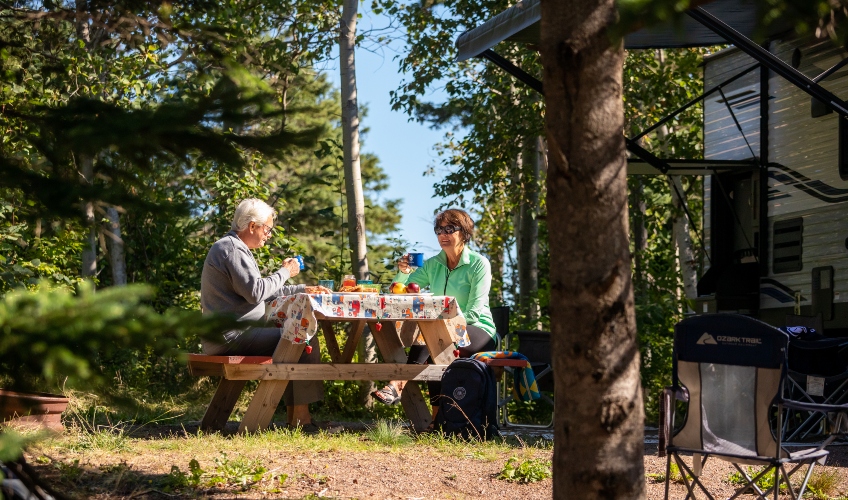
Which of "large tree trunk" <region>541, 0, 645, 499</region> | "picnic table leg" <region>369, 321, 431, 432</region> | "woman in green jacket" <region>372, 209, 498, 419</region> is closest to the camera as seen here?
"large tree trunk" <region>541, 0, 645, 499</region>

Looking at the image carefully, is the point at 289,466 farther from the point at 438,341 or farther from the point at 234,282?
the point at 438,341


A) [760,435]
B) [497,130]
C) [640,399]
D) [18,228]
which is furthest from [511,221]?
[640,399]

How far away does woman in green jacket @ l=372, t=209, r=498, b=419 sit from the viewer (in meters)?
6.53

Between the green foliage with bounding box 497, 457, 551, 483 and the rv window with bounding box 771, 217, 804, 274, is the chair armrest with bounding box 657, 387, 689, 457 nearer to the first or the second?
the green foliage with bounding box 497, 457, 551, 483

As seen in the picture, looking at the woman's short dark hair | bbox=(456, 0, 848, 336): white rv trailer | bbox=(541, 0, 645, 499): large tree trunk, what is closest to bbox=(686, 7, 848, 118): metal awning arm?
bbox=(456, 0, 848, 336): white rv trailer

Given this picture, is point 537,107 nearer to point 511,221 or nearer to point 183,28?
point 511,221

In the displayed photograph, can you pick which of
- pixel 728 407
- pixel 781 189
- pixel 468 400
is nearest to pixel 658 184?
pixel 781 189

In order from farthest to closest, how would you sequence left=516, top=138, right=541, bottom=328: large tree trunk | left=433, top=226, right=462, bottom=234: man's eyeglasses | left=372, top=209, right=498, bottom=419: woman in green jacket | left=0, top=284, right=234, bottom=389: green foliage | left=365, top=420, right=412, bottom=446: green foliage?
1. left=516, top=138, right=541, bottom=328: large tree trunk
2. left=433, top=226, right=462, bottom=234: man's eyeglasses
3. left=372, top=209, right=498, bottom=419: woman in green jacket
4. left=365, top=420, right=412, bottom=446: green foliage
5. left=0, top=284, right=234, bottom=389: green foliage

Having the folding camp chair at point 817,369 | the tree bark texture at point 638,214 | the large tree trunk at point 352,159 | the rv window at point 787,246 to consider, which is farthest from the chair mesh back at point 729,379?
the tree bark texture at point 638,214

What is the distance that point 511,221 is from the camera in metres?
17.4

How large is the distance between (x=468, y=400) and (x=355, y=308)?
33.9 inches

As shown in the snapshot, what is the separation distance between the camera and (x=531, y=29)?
758 centimetres

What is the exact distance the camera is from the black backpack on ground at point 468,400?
18.8 feet

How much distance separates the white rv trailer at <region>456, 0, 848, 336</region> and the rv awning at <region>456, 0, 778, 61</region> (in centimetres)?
1
